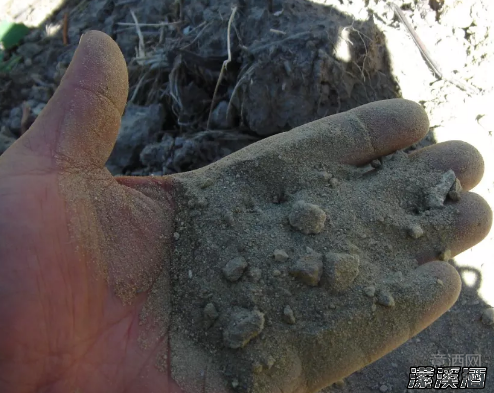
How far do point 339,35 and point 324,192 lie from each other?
100 cm

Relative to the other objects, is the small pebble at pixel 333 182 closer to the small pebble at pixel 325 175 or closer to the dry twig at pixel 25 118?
the small pebble at pixel 325 175

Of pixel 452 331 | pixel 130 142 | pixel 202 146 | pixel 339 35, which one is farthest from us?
pixel 130 142

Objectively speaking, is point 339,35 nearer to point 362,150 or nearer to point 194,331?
point 362,150

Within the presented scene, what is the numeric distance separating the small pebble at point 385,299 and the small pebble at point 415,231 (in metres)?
0.25

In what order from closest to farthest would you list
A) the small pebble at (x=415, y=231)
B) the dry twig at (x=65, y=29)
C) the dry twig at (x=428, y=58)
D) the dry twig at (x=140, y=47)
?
the small pebble at (x=415, y=231) < the dry twig at (x=428, y=58) < the dry twig at (x=140, y=47) < the dry twig at (x=65, y=29)

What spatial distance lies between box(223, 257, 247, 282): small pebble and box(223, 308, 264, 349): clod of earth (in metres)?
0.12

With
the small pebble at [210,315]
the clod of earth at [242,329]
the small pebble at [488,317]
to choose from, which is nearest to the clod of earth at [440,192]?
the small pebble at [488,317]

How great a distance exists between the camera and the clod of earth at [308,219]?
1.52 meters

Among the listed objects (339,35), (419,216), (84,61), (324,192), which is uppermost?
(84,61)

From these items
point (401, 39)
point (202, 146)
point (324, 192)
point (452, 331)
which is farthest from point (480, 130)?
point (202, 146)

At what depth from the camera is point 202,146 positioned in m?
2.41

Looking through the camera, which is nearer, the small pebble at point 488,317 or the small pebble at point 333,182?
the small pebble at point 333,182

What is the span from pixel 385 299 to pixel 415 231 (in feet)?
0.93

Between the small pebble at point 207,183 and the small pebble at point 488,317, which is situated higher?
the small pebble at point 207,183
